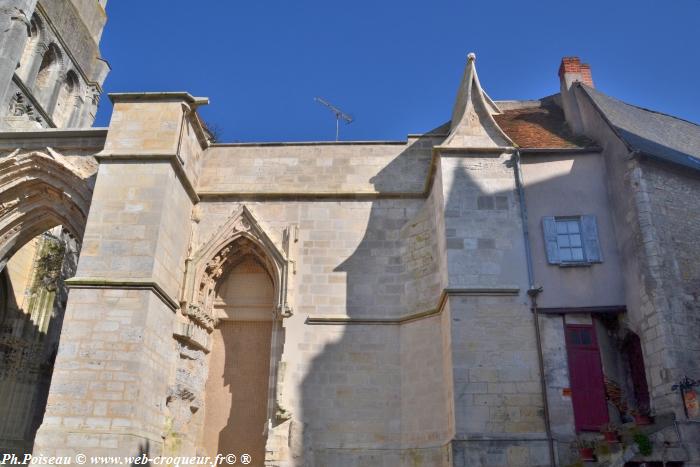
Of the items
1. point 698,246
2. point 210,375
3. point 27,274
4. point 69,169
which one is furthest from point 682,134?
point 27,274

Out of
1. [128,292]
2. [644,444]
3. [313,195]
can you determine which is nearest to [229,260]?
[313,195]

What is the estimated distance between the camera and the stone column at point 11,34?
1714cm

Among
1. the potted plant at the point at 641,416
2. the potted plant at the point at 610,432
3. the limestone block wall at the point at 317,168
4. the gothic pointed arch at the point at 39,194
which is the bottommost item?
the potted plant at the point at 610,432

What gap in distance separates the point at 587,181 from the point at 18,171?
374 inches

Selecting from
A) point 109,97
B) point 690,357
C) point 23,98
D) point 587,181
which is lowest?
point 690,357

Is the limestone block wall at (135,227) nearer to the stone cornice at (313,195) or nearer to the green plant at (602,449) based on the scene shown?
the stone cornice at (313,195)

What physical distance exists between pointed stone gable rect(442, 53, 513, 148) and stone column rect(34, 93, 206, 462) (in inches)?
172

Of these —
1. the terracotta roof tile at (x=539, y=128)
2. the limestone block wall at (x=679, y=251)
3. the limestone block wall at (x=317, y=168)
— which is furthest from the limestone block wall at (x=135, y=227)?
the limestone block wall at (x=679, y=251)

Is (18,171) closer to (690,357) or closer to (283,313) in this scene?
(283,313)

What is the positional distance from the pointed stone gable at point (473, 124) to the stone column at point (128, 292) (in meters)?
4.37

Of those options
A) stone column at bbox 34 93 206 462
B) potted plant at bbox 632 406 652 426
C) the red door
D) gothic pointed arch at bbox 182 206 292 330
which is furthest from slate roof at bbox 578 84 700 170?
stone column at bbox 34 93 206 462

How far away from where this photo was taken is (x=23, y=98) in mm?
18391

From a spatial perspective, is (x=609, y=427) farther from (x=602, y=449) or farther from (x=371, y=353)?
(x=371, y=353)

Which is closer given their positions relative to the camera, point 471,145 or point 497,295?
point 497,295
